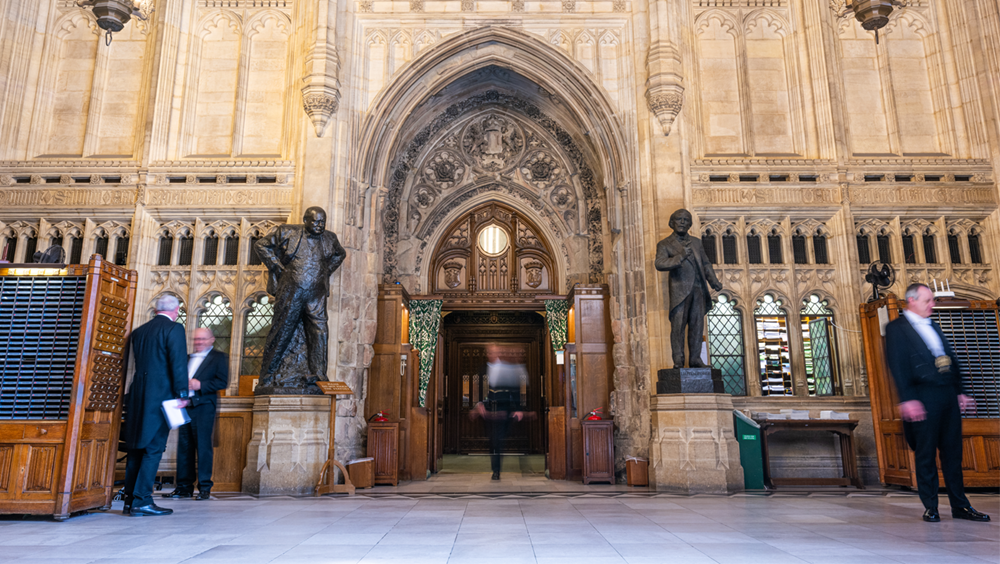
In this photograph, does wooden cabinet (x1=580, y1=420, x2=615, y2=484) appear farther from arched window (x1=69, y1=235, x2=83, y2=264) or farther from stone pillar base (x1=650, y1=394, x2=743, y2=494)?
arched window (x1=69, y1=235, x2=83, y2=264)

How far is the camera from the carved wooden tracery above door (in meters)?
13.2

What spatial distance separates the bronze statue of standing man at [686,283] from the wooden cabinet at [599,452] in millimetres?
1712

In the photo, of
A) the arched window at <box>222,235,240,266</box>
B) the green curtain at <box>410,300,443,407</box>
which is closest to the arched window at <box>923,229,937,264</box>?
the green curtain at <box>410,300,443,407</box>

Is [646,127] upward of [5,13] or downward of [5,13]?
downward

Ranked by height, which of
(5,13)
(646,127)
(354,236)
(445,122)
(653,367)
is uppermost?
(5,13)

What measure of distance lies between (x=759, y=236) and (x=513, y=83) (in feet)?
17.0

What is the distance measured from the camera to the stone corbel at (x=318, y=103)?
32.5 feet

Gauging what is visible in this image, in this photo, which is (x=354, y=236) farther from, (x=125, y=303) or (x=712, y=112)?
(x=712, y=112)

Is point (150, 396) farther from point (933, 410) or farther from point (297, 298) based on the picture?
point (933, 410)

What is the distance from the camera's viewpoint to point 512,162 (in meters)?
13.1

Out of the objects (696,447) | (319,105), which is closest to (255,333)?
(319,105)

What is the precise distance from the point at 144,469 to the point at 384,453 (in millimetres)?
4135

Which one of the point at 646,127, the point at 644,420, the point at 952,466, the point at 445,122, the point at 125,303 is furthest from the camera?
the point at 445,122

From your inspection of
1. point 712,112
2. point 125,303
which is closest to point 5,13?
point 125,303
